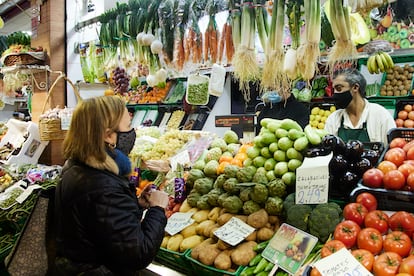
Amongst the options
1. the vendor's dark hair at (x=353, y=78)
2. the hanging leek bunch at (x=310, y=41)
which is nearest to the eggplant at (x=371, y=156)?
the hanging leek bunch at (x=310, y=41)

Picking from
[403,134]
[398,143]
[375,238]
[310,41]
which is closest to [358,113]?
[403,134]

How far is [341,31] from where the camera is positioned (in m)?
2.52

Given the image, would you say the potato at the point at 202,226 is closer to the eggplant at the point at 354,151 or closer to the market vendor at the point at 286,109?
the eggplant at the point at 354,151

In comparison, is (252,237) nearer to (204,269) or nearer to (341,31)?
(204,269)

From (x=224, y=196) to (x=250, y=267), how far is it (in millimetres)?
556

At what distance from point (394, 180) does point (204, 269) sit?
44.1 inches

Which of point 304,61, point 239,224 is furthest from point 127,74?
point 239,224

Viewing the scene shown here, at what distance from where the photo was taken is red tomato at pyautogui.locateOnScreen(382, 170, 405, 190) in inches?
74.0

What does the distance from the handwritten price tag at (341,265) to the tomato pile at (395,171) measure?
0.49 metres

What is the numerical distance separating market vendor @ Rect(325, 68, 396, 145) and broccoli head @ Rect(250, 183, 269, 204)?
1911 mm

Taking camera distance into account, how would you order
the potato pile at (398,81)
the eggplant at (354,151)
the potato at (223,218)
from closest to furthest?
the eggplant at (354,151) → the potato at (223,218) → the potato pile at (398,81)

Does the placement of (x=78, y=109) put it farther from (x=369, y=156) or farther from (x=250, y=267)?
(x=369, y=156)

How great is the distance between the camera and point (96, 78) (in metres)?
5.42

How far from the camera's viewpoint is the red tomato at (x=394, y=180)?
1879mm
